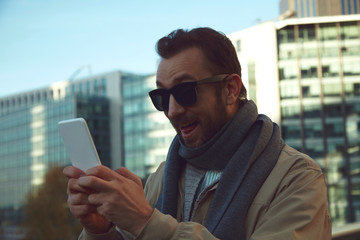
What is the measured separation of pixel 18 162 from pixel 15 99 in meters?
29.2

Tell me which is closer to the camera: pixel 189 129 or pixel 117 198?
pixel 117 198

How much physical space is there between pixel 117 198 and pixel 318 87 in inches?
2220

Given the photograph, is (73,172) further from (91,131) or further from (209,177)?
(91,131)

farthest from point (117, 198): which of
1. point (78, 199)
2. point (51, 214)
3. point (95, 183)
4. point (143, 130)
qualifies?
point (51, 214)

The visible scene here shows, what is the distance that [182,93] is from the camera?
1.74 meters

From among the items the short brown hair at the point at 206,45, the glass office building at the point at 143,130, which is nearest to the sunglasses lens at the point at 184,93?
the short brown hair at the point at 206,45

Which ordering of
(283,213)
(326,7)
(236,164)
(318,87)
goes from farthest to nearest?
(326,7)
(318,87)
(236,164)
(283,213)

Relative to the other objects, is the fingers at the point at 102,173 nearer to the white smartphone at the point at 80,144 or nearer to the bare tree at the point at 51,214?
the white smartphone at the point at 80,144

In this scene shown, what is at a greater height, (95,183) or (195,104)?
(195,104)

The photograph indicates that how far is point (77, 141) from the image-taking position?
1575mm

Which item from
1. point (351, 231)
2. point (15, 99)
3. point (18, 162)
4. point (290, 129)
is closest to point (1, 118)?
point (18, 162)

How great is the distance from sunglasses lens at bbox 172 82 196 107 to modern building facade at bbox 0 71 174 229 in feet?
187

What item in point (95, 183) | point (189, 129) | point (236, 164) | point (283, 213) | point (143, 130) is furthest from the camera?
point (143, 130)

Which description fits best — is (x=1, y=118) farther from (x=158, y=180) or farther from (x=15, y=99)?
(x=158, y=180)
